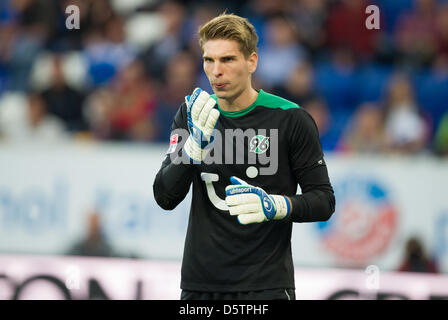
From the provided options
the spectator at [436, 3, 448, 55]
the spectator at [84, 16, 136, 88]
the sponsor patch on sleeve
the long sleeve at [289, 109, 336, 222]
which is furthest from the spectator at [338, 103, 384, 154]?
the sponsor patch on sleeve

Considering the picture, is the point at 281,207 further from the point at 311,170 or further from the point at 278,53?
the point at 278,53

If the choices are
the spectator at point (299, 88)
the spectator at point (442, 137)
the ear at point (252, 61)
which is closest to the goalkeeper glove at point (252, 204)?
the ear at point (252, 61)

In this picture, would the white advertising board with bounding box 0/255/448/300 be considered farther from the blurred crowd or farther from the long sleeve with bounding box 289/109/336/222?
the long sleeve with bounding box 289/109/336/222

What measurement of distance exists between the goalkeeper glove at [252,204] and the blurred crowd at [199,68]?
16.0 ft

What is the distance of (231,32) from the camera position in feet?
14.0

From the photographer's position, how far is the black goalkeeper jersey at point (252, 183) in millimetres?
4148

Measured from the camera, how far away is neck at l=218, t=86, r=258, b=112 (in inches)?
171

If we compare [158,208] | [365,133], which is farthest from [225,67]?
[365,133]

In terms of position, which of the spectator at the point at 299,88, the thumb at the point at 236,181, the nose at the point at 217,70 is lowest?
the thumb at the point at 236,181

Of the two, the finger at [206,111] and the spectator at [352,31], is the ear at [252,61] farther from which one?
the spectator at [352,31]

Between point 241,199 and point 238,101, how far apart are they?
678 mm

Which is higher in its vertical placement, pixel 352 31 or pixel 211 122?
pixel 352 31

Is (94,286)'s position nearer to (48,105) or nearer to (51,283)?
(51,283)

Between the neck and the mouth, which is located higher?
the mouth
